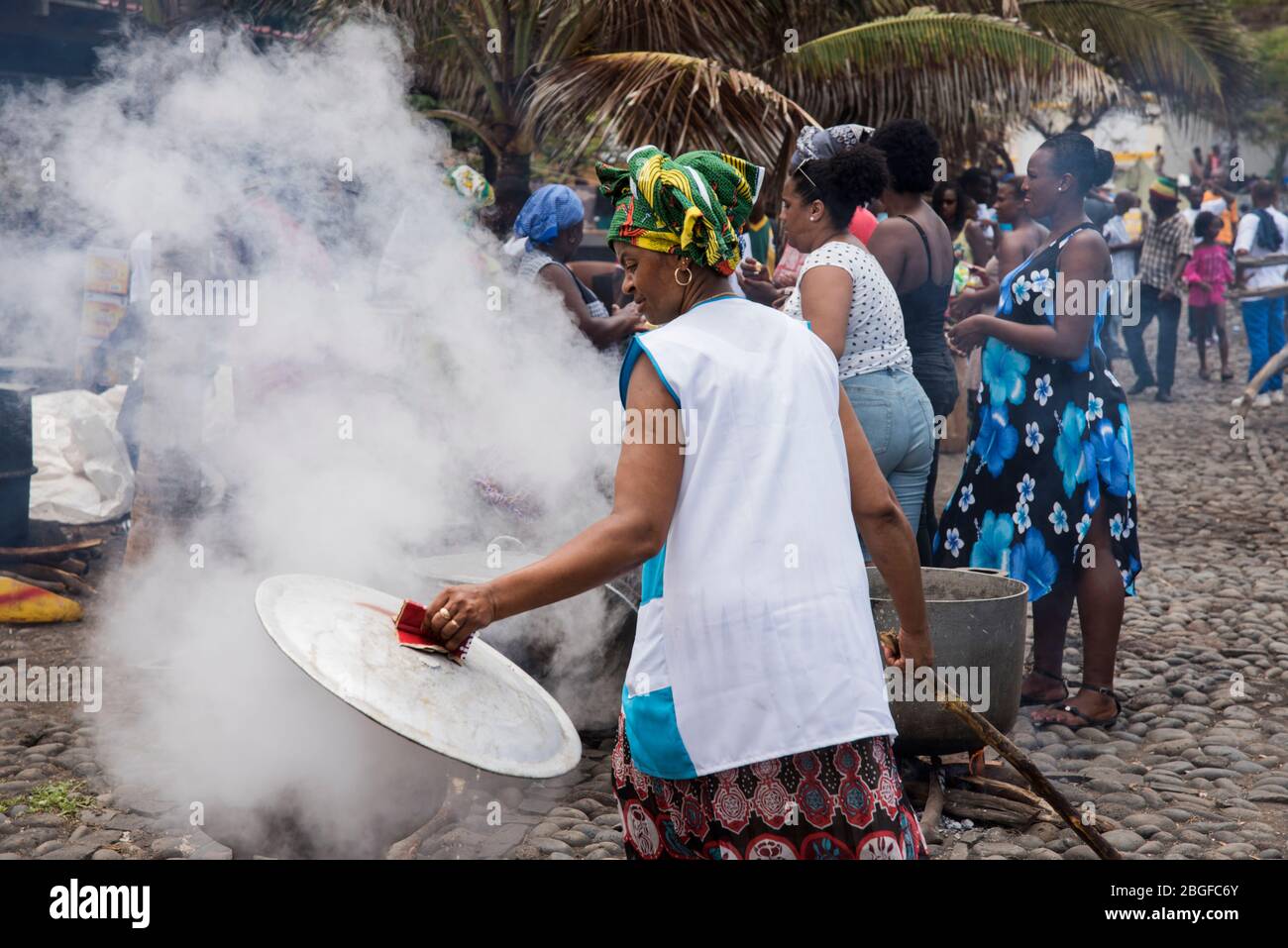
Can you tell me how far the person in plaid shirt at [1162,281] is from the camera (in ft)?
46.8

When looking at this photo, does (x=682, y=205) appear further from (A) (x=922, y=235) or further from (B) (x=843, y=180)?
(A) (x=922, y=235)

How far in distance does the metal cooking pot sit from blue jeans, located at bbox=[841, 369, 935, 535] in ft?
2.03

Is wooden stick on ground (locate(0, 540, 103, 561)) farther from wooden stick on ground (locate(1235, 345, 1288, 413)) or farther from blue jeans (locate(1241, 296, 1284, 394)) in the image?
blue jeans (locate(1241, 296, 1284, 394))

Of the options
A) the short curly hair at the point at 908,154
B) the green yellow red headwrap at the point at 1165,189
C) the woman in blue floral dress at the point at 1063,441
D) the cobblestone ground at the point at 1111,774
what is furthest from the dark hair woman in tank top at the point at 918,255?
the green yellow red headwrap at the point at 1165,189

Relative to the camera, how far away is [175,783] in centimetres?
405

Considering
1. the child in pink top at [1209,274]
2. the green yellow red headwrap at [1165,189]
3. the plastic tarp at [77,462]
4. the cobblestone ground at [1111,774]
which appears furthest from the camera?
the child in pink top at [1209,274]

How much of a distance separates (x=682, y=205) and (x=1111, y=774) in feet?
10.2

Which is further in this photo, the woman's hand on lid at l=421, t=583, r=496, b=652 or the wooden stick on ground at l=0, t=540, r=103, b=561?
the wooden stick on ground at l=0, t=540, r=103, b=561

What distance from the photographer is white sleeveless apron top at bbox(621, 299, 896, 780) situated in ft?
7.18

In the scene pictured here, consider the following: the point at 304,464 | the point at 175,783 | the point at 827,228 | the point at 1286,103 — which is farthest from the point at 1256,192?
the point at 1286,103

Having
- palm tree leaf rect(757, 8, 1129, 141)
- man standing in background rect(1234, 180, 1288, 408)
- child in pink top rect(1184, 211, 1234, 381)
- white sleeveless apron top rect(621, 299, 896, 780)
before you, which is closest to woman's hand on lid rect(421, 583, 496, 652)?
white sleeveless apron top rect(621, 299, 896, 780)

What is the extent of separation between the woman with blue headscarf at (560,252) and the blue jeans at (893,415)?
1.47 meters

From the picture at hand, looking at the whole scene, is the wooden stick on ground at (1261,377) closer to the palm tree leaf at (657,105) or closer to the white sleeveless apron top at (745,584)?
the palm tree leaf at (657,105)

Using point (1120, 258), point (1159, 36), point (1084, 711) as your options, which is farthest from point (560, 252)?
point (1120, 258)
